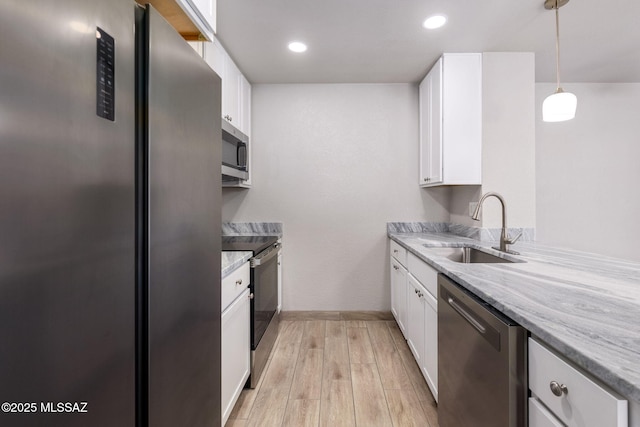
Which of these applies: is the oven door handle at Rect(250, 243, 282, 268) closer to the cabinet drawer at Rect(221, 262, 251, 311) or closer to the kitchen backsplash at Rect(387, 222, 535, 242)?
the cabinet drawer at Rect(221, 262, 251, 311)

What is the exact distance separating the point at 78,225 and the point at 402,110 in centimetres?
298

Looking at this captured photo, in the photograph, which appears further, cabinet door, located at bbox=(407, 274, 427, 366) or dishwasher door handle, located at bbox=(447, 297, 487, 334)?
cabinet door, located at bbox=(407, 274, 427, 366)

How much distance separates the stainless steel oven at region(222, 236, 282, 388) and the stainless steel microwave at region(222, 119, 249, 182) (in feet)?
1.75

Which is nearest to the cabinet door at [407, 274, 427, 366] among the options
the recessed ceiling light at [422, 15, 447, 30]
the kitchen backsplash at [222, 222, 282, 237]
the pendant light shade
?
the pendant light shade

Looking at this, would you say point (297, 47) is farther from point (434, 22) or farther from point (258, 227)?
point (258, 227)

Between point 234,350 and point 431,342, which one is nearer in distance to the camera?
point 234,350

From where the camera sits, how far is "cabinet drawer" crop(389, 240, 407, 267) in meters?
2.39

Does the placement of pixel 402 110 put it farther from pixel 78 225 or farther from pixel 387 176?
pixel 78 225

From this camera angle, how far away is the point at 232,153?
2.33 m

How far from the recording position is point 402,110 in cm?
303

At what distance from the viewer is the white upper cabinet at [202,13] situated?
41.5 inches

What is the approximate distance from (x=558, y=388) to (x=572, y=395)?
0.04m

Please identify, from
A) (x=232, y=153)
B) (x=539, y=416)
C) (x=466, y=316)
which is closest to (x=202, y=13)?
(x=232, y=153)

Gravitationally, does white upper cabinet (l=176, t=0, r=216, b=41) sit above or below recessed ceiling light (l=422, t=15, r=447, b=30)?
below
